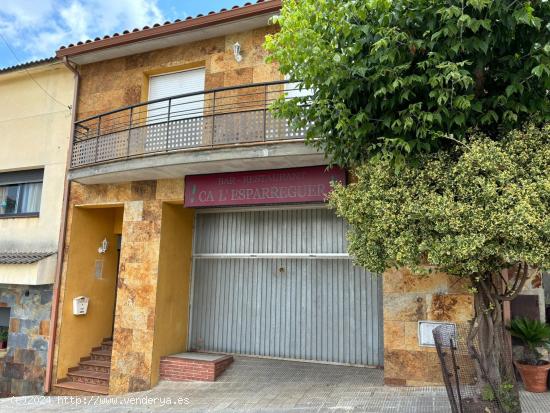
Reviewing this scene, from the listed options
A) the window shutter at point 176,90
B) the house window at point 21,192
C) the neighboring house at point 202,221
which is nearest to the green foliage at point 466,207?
the neighboring house at point 202,221

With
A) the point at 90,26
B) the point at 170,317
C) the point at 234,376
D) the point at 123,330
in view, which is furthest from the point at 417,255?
the point at 90,26

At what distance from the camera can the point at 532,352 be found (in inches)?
224

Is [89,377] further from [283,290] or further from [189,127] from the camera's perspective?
[189,127]

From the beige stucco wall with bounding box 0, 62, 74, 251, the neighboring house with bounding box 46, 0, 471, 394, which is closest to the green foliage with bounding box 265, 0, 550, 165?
the neighboring house with bounding box 46, 0, 471, 394

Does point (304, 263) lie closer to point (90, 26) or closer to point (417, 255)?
point (417, 255)

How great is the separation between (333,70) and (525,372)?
15.9 feet

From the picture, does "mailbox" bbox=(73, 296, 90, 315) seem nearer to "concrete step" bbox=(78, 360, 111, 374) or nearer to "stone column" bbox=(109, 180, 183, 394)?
"concrete step" bbox=(78, 360, 111, 374)

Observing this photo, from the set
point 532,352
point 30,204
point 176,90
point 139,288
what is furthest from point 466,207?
point 30,204

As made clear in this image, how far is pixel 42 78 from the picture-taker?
33.2 feet

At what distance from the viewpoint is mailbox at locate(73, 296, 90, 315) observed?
358 inches

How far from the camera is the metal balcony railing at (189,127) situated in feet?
23.1

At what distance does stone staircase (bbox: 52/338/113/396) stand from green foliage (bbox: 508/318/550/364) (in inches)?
301

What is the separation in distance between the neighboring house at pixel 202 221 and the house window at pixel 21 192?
1.34 meters

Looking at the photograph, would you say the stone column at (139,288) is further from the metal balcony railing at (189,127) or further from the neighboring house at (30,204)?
the neighboring house at (30,204)
